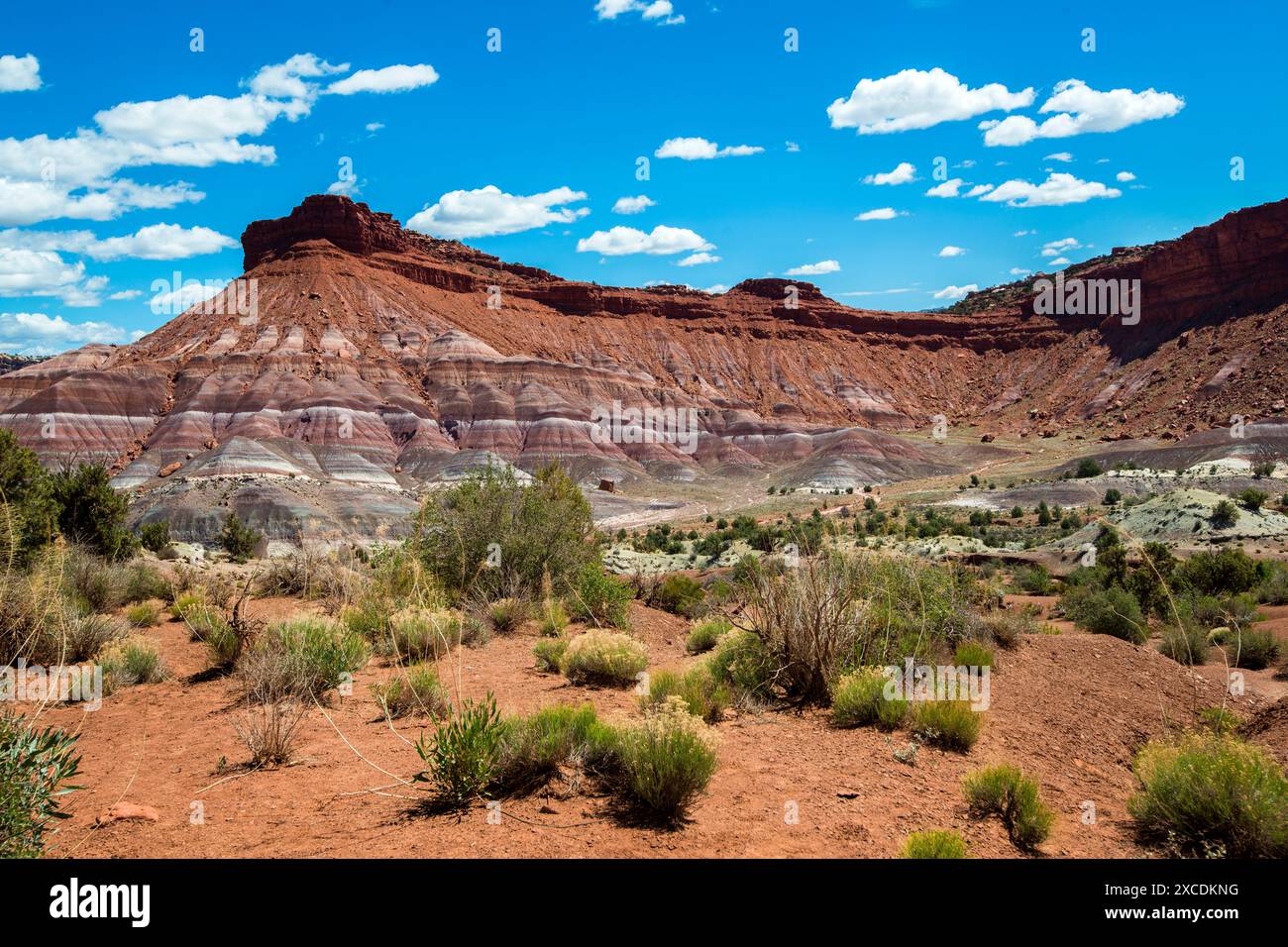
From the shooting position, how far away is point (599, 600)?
47.1 ft

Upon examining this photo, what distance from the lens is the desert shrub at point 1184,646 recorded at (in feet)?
43.7

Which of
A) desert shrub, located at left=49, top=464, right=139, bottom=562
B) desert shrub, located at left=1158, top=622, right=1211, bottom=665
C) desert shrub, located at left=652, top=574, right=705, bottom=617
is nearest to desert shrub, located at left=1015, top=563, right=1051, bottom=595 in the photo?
desert shrub, located at left=1158, top=622, right=1211, bottom=665

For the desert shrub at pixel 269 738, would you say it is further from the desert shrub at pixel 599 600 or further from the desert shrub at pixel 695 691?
the desert shrub at pixel 599 600

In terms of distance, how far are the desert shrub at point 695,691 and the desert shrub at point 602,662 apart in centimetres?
99

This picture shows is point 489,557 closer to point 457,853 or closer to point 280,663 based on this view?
point 280,663

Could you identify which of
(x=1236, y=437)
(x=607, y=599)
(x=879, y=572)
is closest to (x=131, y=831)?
(x=879, y=572)

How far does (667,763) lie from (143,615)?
11.5 meters

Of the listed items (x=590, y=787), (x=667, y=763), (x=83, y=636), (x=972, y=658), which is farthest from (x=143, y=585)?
(x=972, y=658)

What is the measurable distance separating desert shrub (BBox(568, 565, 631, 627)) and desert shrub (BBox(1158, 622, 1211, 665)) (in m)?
8.79

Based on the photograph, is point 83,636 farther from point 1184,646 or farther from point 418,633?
point 1184,646

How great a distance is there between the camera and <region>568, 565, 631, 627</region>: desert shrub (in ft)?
45.6

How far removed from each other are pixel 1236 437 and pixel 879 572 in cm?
6763

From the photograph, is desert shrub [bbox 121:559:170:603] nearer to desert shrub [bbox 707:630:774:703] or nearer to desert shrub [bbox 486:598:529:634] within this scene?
desert shrub [bbox 486:598:529:634]
